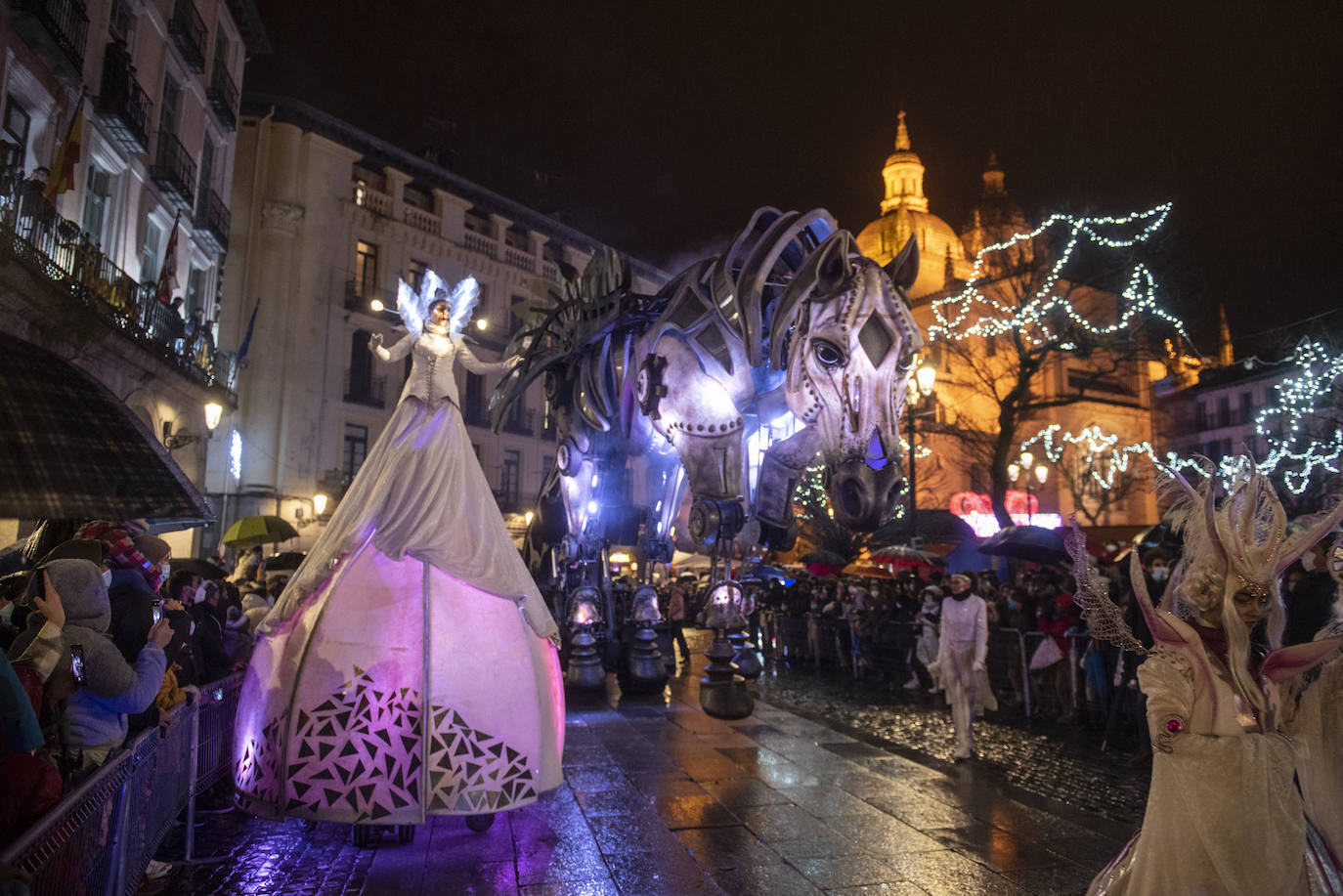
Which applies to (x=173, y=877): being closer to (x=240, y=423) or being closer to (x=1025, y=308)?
(x=1025, y=308)

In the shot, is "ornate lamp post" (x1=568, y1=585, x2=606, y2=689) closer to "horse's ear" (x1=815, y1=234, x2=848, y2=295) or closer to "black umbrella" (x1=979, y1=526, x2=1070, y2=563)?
"horse's ear" (x1=815, y1=234, x2=848, y2=295)

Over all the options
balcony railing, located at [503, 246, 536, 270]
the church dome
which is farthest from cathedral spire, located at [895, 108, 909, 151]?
balcony railing, located at [503, 246, 536, 270]

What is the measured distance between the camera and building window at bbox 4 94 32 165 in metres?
12.0

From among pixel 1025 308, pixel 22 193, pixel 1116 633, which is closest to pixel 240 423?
pixel 22 193

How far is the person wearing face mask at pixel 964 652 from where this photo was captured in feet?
25.6

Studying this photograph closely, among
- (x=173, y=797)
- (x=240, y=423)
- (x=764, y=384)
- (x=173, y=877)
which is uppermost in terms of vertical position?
(x=240, y=423)

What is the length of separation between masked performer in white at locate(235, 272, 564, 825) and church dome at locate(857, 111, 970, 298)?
40251 mm

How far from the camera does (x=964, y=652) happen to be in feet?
26.2

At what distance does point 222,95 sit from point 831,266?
70.9ft

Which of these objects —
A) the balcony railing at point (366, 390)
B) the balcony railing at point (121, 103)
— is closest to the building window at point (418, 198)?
the balcony railing at point (366, 390)

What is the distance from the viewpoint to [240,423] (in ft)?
85.5

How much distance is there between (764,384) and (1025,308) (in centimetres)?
1654

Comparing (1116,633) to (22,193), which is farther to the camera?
(22,193)

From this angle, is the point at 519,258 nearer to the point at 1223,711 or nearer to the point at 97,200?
the point at 97,200
